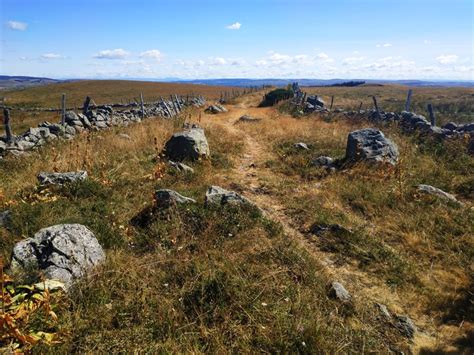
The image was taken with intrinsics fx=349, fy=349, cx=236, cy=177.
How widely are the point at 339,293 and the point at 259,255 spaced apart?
1397 millimetres

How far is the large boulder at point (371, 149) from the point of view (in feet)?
36.2

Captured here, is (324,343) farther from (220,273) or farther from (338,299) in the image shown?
(220,273)

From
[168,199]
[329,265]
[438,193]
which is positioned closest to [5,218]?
[168,199]

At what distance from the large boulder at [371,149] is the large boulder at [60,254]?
333 inches

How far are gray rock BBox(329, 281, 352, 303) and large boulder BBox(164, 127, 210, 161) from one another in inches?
292

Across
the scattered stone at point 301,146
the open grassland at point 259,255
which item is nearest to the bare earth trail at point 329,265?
the open grassland at point 259,255

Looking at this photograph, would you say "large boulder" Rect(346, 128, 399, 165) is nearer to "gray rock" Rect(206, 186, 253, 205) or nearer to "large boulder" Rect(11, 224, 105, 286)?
"gray rock" Rect(206, 186, 253, 205)

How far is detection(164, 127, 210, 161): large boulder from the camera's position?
11625 millimetres

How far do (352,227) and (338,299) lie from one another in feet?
9.38

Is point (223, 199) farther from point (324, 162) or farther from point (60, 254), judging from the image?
point (324, 162)

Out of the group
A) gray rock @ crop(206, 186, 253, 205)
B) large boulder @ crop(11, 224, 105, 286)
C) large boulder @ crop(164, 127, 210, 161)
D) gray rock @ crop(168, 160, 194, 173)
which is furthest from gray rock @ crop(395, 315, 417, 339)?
large boulder @ crop(164, 127, 210, 161)

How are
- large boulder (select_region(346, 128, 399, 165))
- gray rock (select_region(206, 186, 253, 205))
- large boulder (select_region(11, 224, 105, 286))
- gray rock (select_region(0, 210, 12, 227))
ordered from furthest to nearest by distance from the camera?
large boulder (select_region(346, 128, 399, 165)) < gray rock (select_region(206, 186, 253, 205)) < gray rock (select_region(0, 210, 12, 227)) < large boulder (select_region(11, 224, 105, 286))

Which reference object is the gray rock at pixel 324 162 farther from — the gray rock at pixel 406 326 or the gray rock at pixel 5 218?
the gray rock at pixel 5 218

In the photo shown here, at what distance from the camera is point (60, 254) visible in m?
4.98
